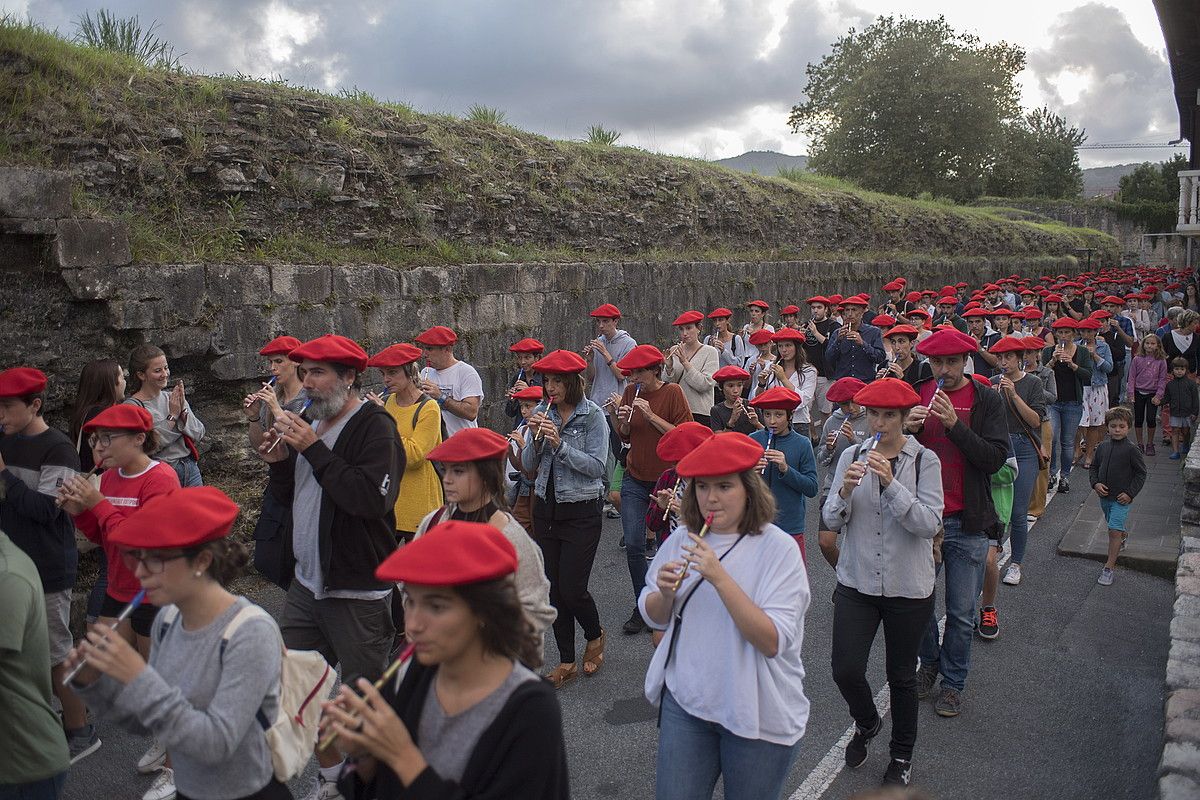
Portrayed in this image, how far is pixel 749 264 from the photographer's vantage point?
1591 centimetres

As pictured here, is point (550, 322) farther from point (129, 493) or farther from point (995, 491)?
point (129, 493)

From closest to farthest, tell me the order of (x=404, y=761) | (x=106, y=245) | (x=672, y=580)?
(x=404, y=761) < (x=672, y=580) < (x=106, y=245)

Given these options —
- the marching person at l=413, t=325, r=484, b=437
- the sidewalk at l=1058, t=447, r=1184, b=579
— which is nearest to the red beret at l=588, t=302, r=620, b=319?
the marching person at l=413, t=325, r=484, b=437

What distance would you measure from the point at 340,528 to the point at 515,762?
7.08ft

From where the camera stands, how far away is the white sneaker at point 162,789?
14.2ft

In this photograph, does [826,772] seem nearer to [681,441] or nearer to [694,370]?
[681,441]

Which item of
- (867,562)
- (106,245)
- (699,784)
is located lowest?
(699,784)

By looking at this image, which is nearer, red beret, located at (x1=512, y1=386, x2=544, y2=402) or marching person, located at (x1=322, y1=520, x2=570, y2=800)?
marching person, located at (x1=322, y1=520, x2=570, y2=800)

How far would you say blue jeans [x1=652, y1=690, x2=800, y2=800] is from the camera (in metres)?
3.13

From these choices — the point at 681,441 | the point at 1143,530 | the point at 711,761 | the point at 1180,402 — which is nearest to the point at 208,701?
the point at 711,761

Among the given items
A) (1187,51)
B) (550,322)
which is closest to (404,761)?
(550,322)

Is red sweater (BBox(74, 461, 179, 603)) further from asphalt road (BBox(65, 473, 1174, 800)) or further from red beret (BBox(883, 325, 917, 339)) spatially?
red beret (BBox(883, 325, 917, 339))

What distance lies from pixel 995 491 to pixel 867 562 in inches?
85.0

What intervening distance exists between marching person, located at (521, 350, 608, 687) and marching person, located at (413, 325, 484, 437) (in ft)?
4.72
